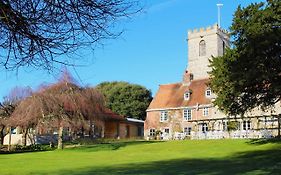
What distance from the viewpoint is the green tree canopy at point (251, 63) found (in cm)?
2639

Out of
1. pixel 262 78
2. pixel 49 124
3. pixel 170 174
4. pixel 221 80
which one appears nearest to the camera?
pixel 170 174

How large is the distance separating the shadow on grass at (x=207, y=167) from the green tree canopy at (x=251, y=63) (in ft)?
13.3

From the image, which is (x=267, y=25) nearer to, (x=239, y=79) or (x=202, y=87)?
(x=239, y=79)

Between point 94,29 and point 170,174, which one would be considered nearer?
point 94,29

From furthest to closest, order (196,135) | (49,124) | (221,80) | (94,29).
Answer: (196,135), (49,124), (221,80), (94,29)

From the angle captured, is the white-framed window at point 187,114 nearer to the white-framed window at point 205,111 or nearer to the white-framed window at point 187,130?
the white-framed window at point 187,130

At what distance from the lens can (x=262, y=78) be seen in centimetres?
2609

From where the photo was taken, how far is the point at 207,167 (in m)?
18.3

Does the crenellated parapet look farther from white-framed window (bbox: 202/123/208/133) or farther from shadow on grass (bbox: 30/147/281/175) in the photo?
shadow on grass (bbox: 30/147/281/175)

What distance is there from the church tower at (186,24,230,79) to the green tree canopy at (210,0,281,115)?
1544 inches

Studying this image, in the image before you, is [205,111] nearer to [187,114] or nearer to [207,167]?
[187,114]

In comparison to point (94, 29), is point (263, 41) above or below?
above

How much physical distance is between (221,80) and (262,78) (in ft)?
10.4

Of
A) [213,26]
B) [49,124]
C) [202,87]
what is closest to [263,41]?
[49,124]
